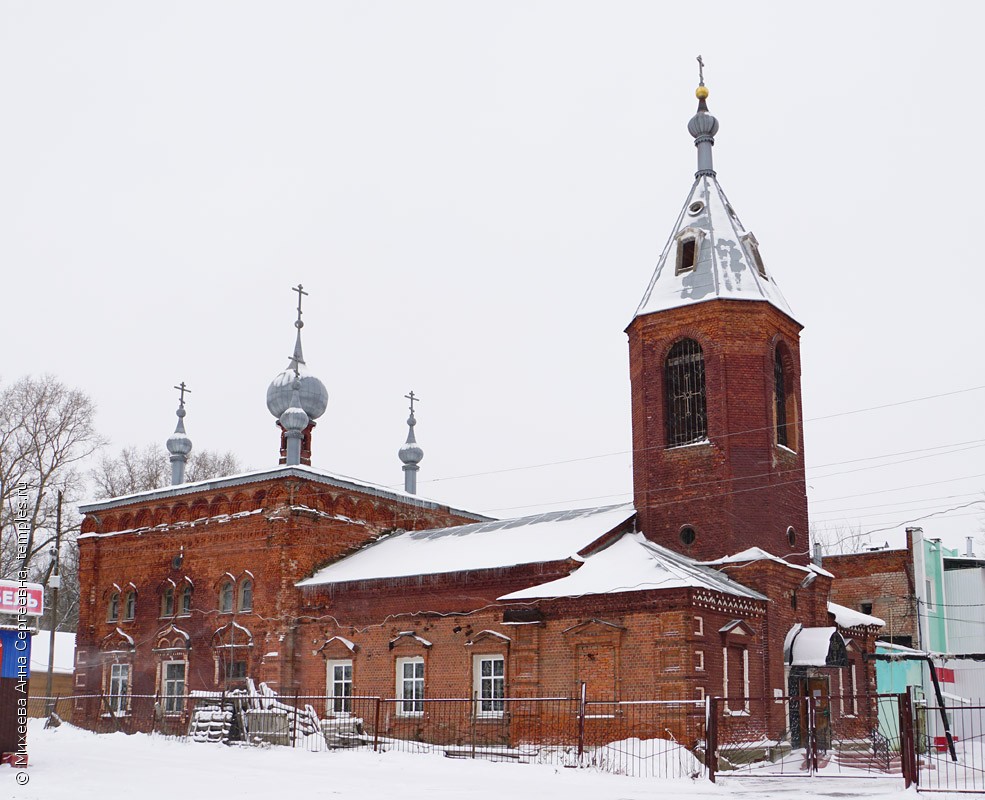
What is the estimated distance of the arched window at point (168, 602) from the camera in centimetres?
3068

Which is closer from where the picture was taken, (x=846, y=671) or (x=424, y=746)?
(x=424, y=746)

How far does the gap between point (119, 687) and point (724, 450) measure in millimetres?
18025

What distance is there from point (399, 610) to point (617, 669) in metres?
6.56

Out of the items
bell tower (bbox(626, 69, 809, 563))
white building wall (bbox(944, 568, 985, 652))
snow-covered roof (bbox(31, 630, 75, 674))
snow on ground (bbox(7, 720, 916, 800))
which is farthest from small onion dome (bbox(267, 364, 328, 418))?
white building wall (bbox(944, 568, 985, 652))

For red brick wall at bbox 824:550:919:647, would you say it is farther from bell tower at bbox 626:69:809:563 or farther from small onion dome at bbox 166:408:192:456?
small onion dome at bbox 166:408:192:456

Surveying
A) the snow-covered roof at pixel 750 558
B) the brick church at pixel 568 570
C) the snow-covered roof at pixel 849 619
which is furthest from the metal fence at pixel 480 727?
the snow-covered roof at pixel 849 619

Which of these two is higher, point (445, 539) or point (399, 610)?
point (445, 539)

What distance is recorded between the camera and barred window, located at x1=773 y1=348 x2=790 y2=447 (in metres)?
26.1

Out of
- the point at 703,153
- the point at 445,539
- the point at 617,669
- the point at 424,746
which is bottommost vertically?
the point at 424,746

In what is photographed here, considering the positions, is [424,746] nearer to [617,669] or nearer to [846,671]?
[617,669]

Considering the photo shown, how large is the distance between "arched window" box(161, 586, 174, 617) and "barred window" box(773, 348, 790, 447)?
16681 millimetres

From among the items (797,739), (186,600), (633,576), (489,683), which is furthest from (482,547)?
(186,600)

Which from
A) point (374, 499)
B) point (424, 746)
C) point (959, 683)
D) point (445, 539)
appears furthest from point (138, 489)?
point (959, 683)

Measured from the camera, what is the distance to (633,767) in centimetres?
1908
